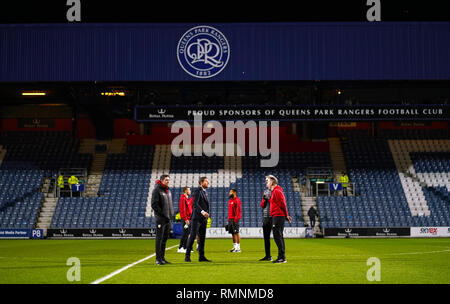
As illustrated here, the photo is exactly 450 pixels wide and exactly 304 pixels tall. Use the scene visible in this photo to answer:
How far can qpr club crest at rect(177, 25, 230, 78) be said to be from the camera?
36.0m

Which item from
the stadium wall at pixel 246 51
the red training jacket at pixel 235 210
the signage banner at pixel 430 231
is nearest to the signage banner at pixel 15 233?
the stadium wall at pixel 246 51

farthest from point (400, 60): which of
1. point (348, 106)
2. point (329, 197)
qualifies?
point (329, 197)

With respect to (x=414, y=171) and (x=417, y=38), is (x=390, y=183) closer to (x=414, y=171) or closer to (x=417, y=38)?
(x=414, y=171)

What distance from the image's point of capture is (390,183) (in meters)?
40.1

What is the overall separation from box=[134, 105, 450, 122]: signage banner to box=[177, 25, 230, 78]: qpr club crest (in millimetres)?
2255

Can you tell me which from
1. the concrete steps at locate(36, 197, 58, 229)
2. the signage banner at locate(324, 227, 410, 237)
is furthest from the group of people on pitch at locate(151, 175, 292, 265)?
the concrete steps at locate(36, 197, 58, 229)

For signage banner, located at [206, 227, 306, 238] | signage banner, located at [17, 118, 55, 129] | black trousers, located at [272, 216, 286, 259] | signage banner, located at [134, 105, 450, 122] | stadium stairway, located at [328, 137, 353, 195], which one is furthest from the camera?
signage banner, located at [17, 118, 55, 129]

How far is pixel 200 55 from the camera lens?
119ft

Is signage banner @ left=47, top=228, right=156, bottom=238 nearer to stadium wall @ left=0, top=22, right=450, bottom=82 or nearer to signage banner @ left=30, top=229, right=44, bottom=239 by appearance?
signage banner @ left=30, top=229, right=44, bottom=239

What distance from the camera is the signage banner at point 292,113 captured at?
3525cm

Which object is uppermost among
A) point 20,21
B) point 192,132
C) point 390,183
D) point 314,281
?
point 20,21

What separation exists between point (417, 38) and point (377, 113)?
16.4 ft

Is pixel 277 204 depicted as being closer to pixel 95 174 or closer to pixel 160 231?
pixel 160 231

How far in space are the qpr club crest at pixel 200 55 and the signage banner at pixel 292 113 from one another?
2255 mm
